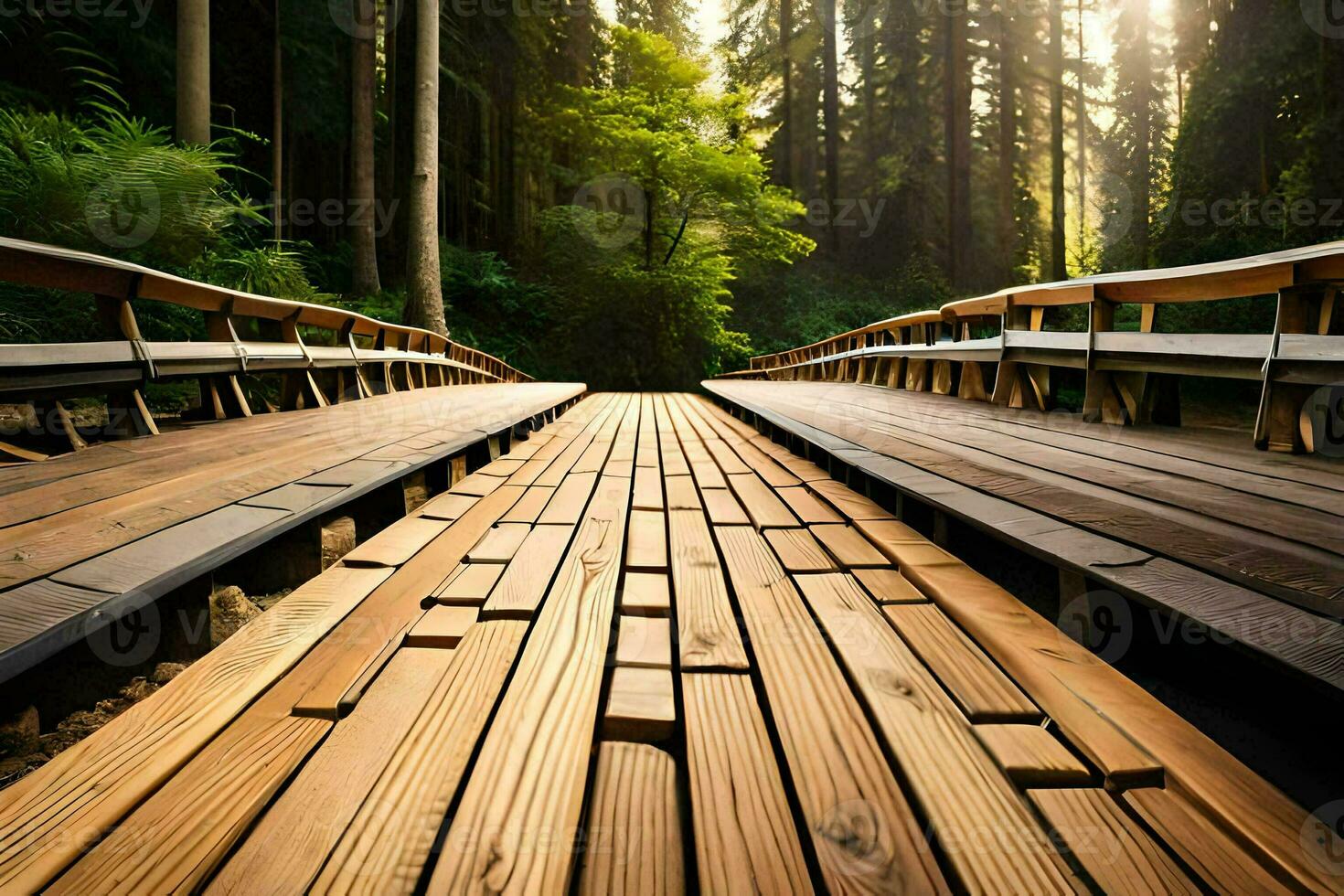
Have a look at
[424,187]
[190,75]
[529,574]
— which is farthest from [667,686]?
Answer: [424,187]

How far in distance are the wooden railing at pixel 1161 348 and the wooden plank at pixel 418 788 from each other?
102 inches

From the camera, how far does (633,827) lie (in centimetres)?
79

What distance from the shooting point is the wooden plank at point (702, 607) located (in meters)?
1.20

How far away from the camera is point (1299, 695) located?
1029 mm

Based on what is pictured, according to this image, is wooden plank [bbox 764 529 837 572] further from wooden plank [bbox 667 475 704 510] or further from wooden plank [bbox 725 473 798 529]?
wooden plank [bbox 667 475 704 510]

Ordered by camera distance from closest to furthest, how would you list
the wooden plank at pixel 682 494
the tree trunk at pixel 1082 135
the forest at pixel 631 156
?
the wooden plank at pixel 682 494
the forest at pixel 631 156
the tree trunk at pixel 1082 135

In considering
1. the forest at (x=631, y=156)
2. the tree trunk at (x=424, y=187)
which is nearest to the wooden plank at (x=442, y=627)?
the forest at (x=631, y=156)

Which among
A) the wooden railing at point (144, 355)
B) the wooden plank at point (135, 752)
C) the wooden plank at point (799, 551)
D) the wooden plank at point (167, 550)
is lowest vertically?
the wooden plank at point (135, 752)

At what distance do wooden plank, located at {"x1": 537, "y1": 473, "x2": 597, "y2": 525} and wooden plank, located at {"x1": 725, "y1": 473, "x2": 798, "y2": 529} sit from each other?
23.8 inches

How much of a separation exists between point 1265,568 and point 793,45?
2725 centimetres

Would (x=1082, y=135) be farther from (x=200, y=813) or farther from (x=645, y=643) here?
(x=200, y=813)

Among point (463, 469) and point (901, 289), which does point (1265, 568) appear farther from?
point (901, 289)

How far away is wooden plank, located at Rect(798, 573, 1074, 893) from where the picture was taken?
0.72m

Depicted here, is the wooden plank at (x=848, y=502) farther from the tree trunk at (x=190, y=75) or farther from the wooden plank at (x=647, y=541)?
the tree trunk at (x=190, y=75)
